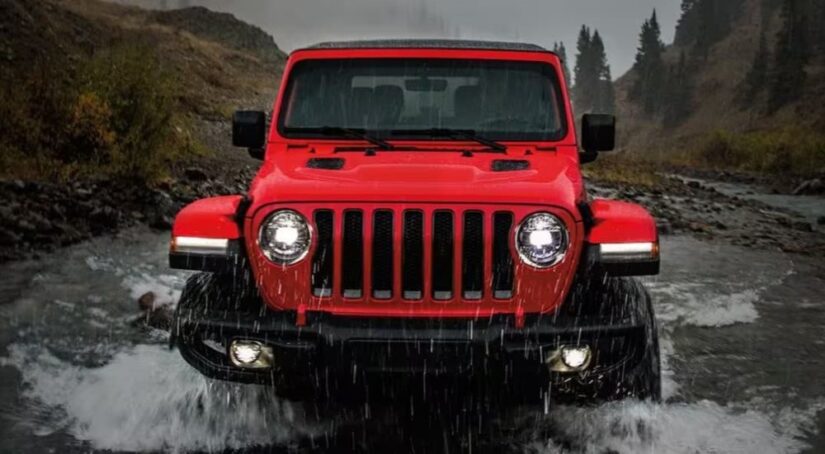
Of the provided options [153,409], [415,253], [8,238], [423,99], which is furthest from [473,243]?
[8,238]

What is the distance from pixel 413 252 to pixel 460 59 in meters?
1.83

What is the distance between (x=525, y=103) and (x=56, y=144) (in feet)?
30.6

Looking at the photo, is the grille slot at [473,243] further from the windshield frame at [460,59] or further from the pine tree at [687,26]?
the pine tree at [687,26]

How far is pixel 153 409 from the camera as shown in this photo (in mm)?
4152

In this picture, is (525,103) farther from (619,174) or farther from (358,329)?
(619,174)

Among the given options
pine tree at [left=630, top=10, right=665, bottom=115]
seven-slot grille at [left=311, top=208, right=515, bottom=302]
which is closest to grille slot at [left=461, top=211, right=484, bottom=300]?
seven-slot grille at [left=311, top=208, right=515, bottom=302]

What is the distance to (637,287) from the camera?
11.8 ft

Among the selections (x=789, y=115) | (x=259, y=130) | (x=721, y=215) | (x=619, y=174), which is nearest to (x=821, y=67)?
(x=789, y=115)

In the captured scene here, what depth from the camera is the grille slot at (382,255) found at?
321cm

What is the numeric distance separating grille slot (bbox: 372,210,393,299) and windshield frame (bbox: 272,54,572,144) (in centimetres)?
129

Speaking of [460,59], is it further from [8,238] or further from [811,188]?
[811,188]

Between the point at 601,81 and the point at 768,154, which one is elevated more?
the point at 601,81

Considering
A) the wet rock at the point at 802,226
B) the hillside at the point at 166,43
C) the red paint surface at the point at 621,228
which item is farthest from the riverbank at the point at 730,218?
the hillside at the point at 166,43

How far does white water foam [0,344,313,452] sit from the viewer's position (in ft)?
12.4
